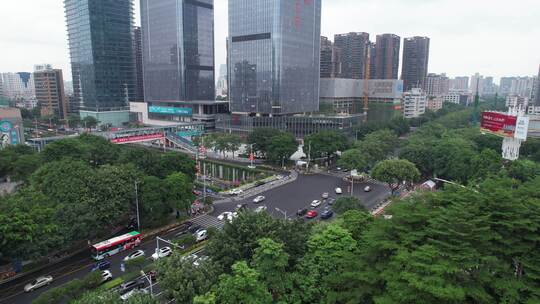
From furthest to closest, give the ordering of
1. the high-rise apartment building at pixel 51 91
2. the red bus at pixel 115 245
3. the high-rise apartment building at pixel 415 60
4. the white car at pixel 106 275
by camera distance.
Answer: the high-rise apartment building at pixel 415 60 < the high-rise apartment building at pixel 51 91 < the red bus at pixel 115 245 < the white car at pixel 106 275

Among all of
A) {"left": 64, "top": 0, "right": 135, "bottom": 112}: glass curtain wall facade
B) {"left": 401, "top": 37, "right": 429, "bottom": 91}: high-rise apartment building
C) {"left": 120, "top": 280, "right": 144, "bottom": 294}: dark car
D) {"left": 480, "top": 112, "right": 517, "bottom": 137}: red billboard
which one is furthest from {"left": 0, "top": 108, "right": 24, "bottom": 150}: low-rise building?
{"left": 401, "top": 37, "right": 429, "bottom": 91}: high-rise apartment building

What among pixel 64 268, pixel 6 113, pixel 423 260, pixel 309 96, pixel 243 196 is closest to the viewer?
pixel 423 260

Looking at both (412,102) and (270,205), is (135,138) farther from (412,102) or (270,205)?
(412,102)

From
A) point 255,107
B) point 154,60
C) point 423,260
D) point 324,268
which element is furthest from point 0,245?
point 154,60

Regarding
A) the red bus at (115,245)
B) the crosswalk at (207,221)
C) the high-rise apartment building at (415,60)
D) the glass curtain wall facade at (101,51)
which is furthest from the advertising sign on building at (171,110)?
the high-rise apartment building at (415,60)

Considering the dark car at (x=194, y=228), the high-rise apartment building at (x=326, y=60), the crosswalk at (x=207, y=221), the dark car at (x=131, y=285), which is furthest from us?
the high-rise apartment building at (x=326, y=60)

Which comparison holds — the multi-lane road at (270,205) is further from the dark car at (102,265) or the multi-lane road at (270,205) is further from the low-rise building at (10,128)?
the low-rise building at (10,128)

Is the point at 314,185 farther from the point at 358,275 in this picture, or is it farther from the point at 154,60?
the point at 154,60
